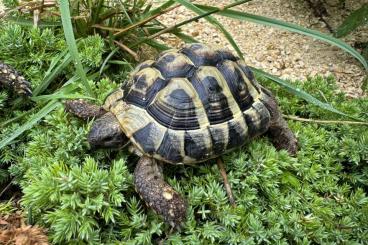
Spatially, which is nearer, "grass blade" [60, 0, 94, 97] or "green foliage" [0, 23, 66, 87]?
"grass blade" [60, 0, 94, 97]

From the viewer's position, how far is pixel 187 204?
71.8 inches

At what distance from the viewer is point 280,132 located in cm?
220

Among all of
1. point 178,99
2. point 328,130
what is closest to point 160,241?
point 178,99

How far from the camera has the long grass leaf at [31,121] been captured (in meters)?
1.99

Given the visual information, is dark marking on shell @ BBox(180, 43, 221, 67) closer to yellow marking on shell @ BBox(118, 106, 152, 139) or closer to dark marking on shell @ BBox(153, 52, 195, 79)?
dark marking on shell @ BBox(153, 52, 195, 79)

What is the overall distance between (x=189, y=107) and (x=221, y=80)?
0.68 ft

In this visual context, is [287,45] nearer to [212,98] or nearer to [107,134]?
[212,98]

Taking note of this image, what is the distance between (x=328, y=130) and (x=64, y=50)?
4.81ft

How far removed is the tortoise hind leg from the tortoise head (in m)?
0.72

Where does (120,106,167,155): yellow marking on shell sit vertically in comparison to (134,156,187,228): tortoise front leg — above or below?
above

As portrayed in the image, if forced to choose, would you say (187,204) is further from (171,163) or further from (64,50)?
(64,50)

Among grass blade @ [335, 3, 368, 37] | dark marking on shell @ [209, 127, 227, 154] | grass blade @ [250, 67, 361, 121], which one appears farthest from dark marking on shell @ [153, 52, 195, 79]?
grass blade @ [335, 3, 368, 37]

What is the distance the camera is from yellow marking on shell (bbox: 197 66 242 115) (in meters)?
1.95

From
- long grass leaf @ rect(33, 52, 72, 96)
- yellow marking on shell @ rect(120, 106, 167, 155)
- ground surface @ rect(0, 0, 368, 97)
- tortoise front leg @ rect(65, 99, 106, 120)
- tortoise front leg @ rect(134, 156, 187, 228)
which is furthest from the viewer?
ground surface @ rect(0, 0, 368, 97)
